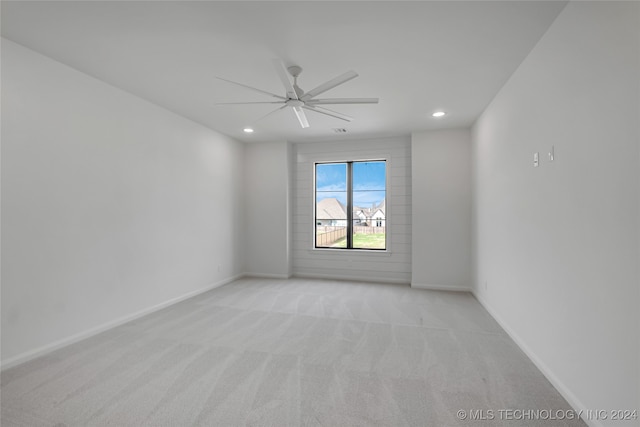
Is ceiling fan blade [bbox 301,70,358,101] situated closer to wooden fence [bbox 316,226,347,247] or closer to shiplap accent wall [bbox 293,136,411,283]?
shiplap accent wall [bbox 293,136,411,283]

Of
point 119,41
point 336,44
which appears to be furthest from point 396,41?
point 119,41

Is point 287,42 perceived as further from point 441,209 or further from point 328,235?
point 328,235

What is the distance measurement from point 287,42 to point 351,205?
3.74 m

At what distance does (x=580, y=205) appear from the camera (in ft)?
5.99

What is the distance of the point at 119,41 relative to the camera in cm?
240

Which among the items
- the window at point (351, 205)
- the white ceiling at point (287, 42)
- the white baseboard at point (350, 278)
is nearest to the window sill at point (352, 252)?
the window at point (351, 205)

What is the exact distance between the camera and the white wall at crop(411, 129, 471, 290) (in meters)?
4.87

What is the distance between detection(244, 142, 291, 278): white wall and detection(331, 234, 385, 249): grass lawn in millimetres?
1109

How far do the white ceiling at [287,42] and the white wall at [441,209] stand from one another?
1374 millimetres

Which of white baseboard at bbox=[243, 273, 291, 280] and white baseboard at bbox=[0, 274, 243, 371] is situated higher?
white baseboard at bbox=[0, 274, 243, 371]

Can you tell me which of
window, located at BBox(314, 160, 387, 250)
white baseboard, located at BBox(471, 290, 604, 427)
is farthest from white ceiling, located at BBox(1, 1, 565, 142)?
white baseboard, located at BBox(471, 290, 604, 427)

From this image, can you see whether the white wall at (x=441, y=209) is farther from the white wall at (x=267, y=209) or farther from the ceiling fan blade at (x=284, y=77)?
the ceiling fan blade at (x=284, y=77)

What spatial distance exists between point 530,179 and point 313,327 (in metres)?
2.56

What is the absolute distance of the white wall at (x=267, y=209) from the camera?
573 cm
